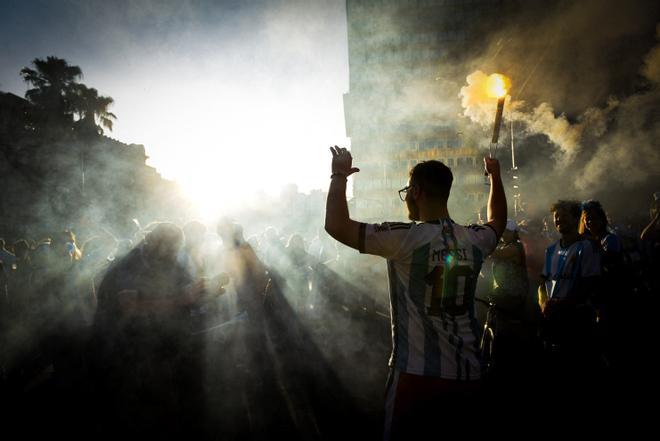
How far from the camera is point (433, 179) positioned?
1870 millimetres

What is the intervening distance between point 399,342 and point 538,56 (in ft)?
88.0

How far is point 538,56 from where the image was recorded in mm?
21938

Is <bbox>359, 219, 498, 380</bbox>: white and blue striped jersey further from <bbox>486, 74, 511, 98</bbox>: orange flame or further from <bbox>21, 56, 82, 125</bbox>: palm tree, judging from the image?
<bbox>21, 56, 82, 125</bbox>: palm tree

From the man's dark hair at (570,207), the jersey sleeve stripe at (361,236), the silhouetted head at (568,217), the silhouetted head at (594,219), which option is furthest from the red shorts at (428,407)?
the silhouetted head at (594,219)

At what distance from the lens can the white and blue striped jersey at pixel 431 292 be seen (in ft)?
5.74

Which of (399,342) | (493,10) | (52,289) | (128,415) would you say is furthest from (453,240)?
(493,10)

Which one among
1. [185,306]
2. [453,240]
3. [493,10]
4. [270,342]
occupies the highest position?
[493,10]

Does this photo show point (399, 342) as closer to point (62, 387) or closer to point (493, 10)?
point (62, 387)

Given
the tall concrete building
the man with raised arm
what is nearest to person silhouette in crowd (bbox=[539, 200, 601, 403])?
the man with raised arm

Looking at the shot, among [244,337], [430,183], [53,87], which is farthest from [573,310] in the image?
[53,87]

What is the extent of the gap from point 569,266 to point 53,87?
26.1 meters

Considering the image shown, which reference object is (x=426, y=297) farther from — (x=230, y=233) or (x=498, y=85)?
(x=230, y=233)

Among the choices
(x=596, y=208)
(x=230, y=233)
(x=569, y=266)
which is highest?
(x=596, y=208)

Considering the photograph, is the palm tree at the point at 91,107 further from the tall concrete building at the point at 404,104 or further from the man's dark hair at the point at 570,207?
the tall concrete building at the point at 404,104
